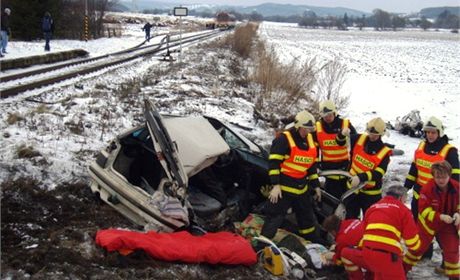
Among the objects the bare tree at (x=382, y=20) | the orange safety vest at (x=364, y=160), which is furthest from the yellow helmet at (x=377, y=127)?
the bare tree at (x=382, y=20)

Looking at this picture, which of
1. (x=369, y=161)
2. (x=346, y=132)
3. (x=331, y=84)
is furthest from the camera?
(x=331, y=84)

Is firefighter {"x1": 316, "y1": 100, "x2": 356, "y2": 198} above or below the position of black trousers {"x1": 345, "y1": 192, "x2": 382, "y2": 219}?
above

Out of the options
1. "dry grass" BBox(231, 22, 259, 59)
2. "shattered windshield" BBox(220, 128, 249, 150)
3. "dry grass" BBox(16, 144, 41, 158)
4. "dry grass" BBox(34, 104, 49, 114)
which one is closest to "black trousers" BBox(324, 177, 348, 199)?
"shattered windshield" BBox(220, 128, 249, 150)

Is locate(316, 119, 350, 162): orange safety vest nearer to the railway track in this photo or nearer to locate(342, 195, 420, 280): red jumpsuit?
locate(342, 195, 420, 280): red jumpsuit

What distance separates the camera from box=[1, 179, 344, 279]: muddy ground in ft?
14.0

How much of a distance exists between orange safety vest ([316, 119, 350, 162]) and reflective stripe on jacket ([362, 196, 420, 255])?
204cm

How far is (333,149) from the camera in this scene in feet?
21.1

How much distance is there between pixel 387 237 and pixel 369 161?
5.73 feet

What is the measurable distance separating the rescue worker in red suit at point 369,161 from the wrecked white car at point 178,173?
1.12 meters

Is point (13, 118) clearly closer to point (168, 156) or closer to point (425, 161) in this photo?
point (168, 156)

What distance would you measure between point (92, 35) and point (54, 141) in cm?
2918

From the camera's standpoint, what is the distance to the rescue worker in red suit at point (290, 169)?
5445 mm

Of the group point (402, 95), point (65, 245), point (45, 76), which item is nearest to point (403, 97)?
point (402, 95)

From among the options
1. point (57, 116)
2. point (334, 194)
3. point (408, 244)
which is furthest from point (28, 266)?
point (57, 116)
